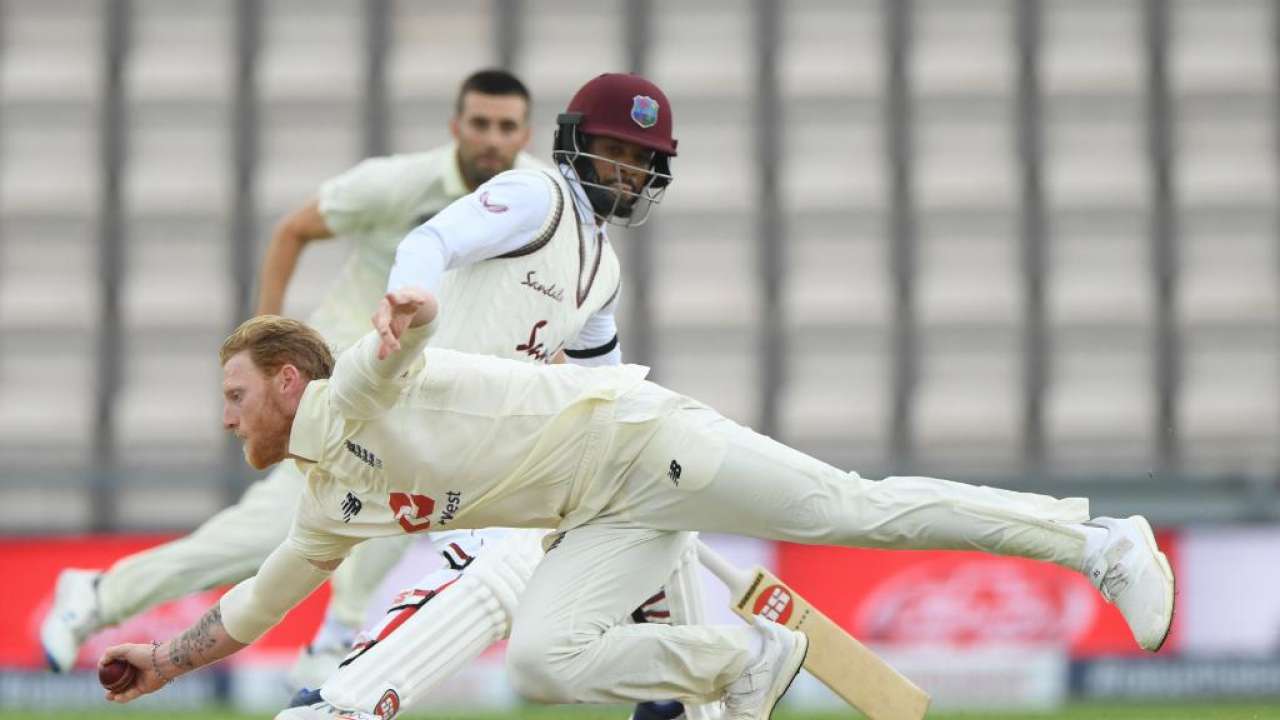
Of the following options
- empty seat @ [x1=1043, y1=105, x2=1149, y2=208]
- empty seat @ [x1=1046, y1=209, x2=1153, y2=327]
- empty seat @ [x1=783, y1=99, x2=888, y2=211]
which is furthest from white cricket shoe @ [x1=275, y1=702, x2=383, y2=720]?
empty seat @ [x1=1043, y1=105, x2=1149, y2=208]

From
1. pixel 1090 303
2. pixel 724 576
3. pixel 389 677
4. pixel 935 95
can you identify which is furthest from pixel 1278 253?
pixel 389 677

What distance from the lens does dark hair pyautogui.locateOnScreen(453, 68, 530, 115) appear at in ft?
22.3

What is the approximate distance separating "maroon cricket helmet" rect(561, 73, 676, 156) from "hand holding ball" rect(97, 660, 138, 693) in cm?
177

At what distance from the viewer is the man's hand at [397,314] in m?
4.34

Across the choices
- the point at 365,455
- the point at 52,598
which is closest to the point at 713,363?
the point at 52,598

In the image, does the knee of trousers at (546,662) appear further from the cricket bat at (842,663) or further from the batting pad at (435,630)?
the cricket bat at (842,663)

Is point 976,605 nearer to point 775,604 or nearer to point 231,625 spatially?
point 775,604

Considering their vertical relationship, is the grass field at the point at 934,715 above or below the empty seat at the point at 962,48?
below

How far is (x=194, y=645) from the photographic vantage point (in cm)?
504

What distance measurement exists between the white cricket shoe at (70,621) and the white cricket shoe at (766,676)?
2.59 metres

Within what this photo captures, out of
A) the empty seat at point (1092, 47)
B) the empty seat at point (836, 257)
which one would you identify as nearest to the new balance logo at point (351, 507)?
the empty seat at point (836, 257)

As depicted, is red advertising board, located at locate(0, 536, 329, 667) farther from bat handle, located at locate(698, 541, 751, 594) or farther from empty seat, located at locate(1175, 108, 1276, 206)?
empty seat, located at locate(1175, 108, 1276, 206)

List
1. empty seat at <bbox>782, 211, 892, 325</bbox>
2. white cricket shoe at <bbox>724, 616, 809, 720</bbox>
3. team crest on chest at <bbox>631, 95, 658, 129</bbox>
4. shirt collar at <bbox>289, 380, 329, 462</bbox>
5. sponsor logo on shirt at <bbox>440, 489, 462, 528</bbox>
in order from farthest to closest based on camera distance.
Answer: empty seat at <bbox>782, 211, 892, 325</bbox>
team crest on chest at <bbox>631, 95, 658, 129</bbox>
white cricket shoe at <bbox>724, 616, 809, 720</bbox>
sponsor logo on shirt at <bbox>440, 489, 462, 528</bbox>
shirt collar at <bbox>289, 380, 329, 462</bbox>

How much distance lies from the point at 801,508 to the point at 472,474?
75 centimetres
